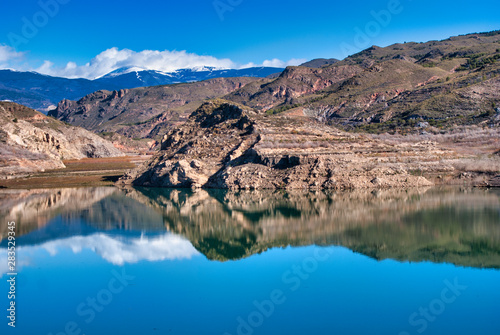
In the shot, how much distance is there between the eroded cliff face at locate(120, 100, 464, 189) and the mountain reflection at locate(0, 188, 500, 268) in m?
2.74

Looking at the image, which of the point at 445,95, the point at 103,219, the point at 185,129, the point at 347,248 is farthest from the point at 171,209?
the point at 445,95

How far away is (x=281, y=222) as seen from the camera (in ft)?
92.0

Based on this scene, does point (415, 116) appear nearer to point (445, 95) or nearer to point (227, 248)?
point (445, 95)

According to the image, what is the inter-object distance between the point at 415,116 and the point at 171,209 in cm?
5814

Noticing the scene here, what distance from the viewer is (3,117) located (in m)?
78.2

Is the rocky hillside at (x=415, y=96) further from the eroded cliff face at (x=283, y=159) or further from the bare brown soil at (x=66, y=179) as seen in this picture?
the bare brown soil at (x=66, y=179)

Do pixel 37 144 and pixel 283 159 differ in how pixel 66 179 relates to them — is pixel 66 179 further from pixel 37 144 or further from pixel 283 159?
pixel 283 159

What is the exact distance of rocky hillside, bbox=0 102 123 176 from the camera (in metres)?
66.1

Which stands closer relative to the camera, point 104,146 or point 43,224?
point 43,224

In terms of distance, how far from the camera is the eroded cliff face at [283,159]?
40625mm

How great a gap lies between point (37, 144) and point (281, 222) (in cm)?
6754

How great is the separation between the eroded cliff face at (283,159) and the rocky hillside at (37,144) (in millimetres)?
21805
